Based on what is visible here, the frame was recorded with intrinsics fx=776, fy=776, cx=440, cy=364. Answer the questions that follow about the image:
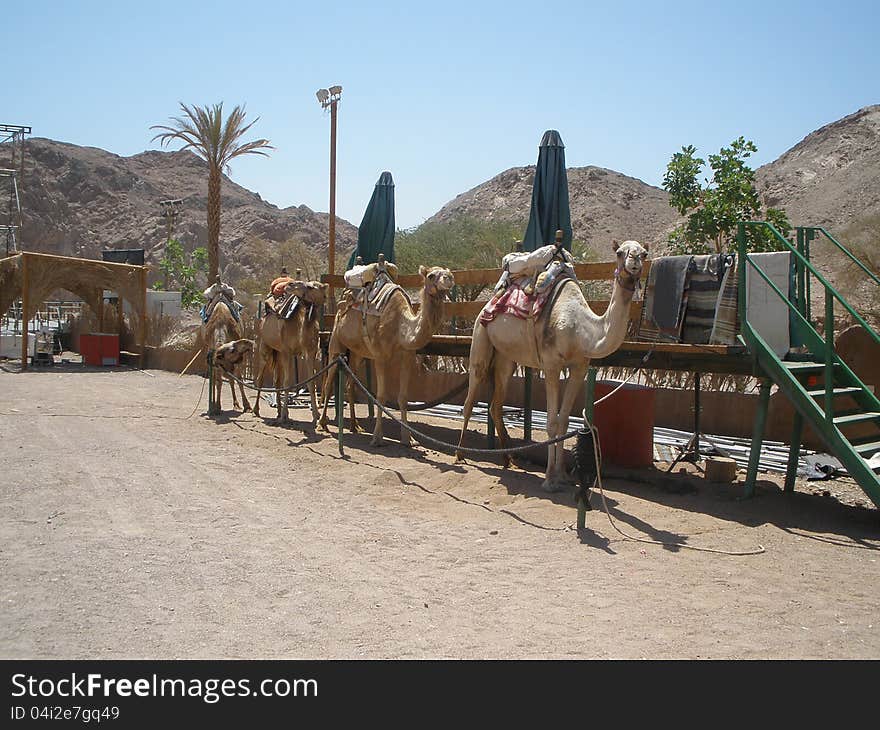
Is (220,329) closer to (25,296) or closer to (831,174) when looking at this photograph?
(25,296)

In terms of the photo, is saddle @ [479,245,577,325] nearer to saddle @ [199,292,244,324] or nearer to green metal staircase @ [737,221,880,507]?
green metal staircase @ [737,221,880,507]

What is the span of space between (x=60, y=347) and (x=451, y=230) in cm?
1813

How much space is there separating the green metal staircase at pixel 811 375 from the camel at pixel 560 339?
136cm

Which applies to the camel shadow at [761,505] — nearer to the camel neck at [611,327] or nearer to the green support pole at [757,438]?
the green support pole at [757,438]

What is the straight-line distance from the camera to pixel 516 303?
880 centimetres

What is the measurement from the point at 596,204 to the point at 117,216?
4778 cm

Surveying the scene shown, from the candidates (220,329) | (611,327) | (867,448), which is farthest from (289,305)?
(867,448)

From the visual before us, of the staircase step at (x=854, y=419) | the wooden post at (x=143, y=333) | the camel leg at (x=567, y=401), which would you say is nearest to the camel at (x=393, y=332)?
the camel leg at (x=567, y=401)

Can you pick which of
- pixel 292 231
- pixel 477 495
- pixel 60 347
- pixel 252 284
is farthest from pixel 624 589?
pixel 292 231

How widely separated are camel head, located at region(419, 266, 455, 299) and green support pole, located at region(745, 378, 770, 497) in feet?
12.1

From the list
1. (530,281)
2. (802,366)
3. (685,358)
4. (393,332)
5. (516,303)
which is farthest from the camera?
(393,332)

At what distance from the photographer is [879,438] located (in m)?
7.40

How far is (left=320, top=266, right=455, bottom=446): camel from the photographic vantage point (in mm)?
9727

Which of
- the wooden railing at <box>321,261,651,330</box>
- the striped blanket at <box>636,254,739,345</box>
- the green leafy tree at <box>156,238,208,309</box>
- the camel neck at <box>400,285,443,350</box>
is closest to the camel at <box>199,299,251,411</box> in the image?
the wooden railing at <box>321,261,651,330</box>
